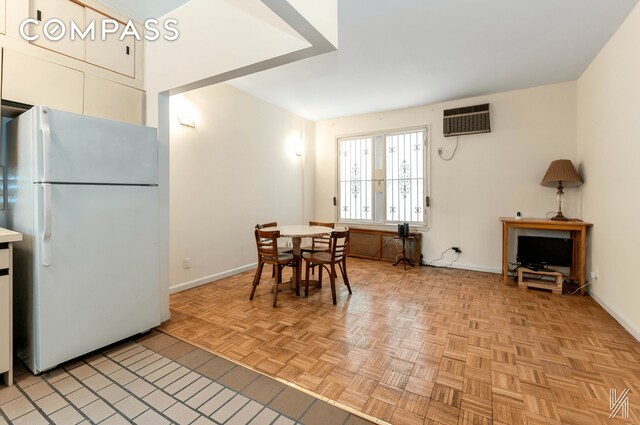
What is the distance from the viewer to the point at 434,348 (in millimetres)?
2215

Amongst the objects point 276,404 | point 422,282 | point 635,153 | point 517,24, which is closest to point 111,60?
point 276,404

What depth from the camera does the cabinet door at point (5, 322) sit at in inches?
65.9

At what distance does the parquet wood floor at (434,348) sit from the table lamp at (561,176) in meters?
1.33

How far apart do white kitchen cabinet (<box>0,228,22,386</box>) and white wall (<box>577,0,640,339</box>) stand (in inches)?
181

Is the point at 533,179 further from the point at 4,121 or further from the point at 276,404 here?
the point at 4,121

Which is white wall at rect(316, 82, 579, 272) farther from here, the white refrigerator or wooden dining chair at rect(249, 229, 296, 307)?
the white refrigerator

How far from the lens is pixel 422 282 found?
3996 millimetres

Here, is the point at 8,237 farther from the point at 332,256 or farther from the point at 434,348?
the point at 434,348

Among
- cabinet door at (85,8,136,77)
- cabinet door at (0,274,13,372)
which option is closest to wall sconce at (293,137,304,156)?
cabinet door at (85,8,136,77)

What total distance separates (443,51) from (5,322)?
4.32 metres

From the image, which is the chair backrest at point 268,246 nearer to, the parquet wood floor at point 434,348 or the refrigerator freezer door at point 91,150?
the parquet wood floor at point 434,348

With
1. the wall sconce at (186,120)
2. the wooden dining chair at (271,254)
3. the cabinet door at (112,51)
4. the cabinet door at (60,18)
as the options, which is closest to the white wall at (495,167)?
the wooden dining chair at (271,254)

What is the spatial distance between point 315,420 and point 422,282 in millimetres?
2922

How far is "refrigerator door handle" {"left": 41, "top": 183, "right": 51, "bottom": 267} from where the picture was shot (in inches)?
68.8
